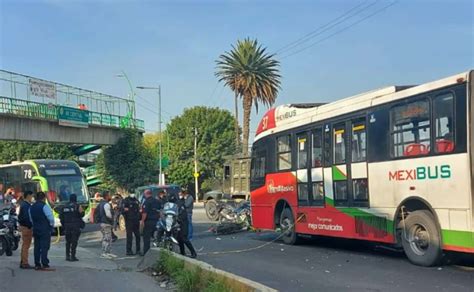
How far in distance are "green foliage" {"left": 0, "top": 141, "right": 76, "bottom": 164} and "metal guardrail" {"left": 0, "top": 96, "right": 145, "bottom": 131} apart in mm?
23251

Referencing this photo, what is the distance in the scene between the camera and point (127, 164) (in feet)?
167

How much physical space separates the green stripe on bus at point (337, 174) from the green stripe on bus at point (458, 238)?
346 cm

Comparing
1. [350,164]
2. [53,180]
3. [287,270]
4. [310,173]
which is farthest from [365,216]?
[53,180]

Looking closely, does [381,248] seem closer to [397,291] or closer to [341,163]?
[341,163]

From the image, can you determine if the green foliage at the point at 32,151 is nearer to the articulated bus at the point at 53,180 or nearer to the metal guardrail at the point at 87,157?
the metal guardrail at the point at 87,157

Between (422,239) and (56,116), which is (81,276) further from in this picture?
(56,116)

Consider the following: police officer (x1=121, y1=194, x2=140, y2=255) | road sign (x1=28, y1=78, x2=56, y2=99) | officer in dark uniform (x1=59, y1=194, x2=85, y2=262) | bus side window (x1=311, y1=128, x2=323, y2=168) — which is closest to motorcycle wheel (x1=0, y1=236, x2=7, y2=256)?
officer in dark uniform (x1=59, y1=194, x2=85, y2=262)

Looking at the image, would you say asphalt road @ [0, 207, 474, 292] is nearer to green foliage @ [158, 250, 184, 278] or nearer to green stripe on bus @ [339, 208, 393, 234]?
green foliage @ [158, 250, 184, 278]

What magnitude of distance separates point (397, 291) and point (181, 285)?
3360mm

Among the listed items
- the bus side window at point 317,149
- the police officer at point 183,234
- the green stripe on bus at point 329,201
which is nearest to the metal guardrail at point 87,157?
the police officer at point 183,234

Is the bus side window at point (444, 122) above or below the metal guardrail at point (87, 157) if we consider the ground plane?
below

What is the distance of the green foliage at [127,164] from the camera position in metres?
48.8

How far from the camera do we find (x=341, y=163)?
13.9 m

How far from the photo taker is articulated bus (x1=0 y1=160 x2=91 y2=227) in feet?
84.5
